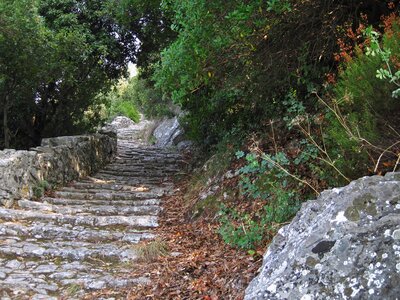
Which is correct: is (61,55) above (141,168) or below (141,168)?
above

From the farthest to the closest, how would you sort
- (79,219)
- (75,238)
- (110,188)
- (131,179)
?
(131,179) → (110,188) → (79,219) → (75,238)

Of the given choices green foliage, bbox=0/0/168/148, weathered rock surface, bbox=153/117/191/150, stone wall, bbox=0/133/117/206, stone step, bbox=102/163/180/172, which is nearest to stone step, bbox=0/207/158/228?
stone wall, bbox=0/133/117/206

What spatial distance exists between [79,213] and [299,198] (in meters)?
4.14

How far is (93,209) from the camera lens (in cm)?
727

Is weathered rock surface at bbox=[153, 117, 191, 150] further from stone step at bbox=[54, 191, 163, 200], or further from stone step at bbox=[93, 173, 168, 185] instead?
stone step at bbox=[54, 191, 163, 200]

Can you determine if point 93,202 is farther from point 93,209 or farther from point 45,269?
point 45,269

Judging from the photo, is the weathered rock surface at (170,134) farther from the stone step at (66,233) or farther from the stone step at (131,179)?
the stone step at (66,233)

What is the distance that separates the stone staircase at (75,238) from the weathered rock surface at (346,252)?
2362mm

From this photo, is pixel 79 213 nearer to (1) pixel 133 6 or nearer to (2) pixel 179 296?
(2) pixel 179 296

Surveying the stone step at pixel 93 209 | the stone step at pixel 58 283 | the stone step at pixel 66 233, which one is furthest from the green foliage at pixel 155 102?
the stone step at pixel 58 283

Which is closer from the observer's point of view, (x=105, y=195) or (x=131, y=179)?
(x=105, y=195)

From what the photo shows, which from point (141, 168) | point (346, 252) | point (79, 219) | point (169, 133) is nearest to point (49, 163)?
point (79, 219)

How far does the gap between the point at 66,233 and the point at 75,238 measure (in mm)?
180

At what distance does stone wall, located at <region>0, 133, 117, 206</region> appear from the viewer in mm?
7098
